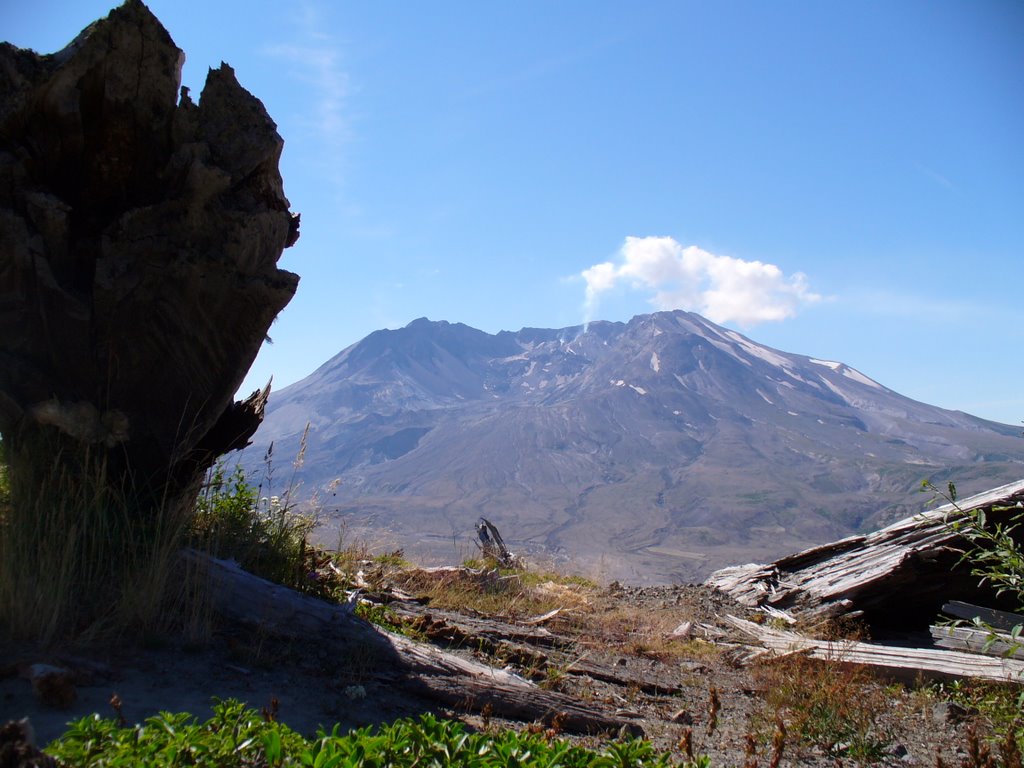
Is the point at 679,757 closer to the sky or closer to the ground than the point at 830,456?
closer to the ground

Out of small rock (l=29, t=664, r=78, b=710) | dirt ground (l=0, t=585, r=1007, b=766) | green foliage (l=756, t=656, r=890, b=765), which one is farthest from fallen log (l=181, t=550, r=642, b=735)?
small rock (l=29, t=664, r=78, b=710)

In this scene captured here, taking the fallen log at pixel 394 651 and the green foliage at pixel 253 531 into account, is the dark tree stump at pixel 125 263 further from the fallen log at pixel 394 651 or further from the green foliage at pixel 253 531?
the fallen log at pixel 394 651

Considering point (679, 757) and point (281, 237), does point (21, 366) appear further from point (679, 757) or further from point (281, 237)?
point (679, 757)

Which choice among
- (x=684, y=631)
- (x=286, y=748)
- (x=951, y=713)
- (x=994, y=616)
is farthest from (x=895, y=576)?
(x=286, y=748)

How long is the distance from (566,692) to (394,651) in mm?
1170

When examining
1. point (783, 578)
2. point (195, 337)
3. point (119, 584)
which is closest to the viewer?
point (119, 584)

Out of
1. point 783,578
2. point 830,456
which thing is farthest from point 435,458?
point 783,578

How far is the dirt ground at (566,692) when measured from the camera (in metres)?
3.74

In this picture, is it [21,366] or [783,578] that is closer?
[21,366]

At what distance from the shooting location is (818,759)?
4.24 metres

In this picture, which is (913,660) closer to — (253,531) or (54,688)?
(253,531)

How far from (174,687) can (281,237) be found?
125 inches

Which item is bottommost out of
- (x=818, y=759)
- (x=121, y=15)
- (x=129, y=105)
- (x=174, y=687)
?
(x=818, y=759)

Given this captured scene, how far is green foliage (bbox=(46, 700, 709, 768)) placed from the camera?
225 centimetres
